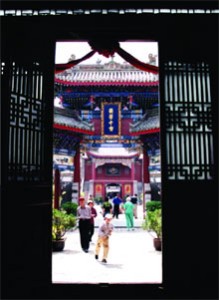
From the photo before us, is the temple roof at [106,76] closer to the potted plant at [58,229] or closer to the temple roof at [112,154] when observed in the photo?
the temple roof at [112,154]

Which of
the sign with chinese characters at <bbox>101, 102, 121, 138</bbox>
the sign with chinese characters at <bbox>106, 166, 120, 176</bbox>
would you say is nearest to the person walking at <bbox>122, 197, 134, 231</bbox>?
the sign with chinese characters at <bbox>101, 102, 121, 138</bbox>

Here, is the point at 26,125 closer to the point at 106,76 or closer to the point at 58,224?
the point at 58,224

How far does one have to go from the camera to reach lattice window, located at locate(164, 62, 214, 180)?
4.77 metres

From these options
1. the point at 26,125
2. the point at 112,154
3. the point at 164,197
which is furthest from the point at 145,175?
the point at 26,125

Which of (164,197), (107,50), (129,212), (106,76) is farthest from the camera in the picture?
(106,76)

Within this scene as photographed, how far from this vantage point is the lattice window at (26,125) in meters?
4.70

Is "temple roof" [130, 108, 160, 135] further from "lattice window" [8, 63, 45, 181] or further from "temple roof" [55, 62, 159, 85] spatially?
"lattice window" [8, 63, 45, 181]

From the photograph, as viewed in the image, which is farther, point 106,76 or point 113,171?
point 113,171

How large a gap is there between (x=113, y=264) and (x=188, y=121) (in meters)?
3.98

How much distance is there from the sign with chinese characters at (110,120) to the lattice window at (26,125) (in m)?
13.6

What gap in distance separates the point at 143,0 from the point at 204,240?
11.7ft

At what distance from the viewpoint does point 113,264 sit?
7.16m

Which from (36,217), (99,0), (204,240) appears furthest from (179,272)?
(99,0)

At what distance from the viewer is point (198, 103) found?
16.2ft
